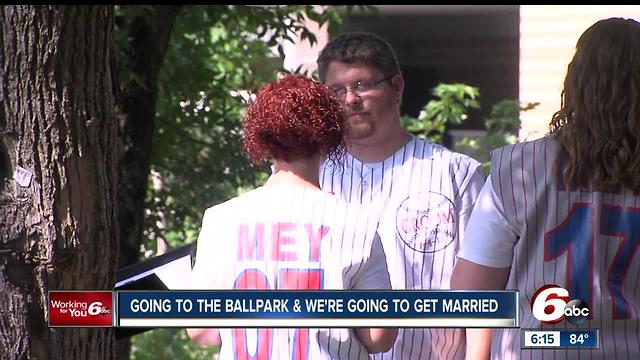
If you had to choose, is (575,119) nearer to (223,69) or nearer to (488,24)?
(488,24)

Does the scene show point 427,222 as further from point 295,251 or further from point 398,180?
point 295,251

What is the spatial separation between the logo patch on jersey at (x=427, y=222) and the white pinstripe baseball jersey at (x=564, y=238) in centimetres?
68

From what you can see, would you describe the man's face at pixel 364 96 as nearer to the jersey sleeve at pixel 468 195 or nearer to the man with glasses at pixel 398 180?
the man with glasses at pixel 398 180

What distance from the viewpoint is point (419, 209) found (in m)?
3.28

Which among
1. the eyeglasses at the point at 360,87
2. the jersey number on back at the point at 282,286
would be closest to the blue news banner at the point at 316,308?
the jersey number on back at the point at 282,286

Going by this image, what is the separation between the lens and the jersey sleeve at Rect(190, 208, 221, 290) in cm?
265

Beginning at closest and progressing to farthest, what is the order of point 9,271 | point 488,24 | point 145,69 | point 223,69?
point 9,271 → point 488,24 → point 145,69 → point 223,69

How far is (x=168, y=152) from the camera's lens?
6004 mm

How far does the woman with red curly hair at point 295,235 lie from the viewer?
2.59 meters

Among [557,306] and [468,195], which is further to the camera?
[468,195]

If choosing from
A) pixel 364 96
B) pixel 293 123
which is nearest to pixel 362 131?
pixel 364 96

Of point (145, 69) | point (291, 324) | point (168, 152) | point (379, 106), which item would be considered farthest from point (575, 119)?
point (168, 152)

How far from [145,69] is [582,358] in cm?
337

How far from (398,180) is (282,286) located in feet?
2.55
